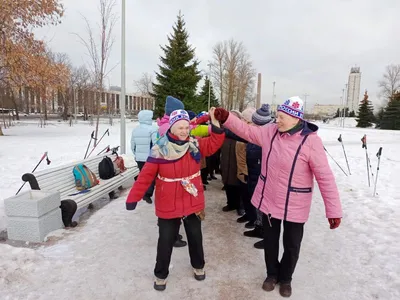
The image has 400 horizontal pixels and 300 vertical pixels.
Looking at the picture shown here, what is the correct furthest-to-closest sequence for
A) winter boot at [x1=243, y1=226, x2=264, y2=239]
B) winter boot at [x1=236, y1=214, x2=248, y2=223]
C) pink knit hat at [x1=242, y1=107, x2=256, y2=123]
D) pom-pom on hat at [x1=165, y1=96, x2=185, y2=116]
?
winter boot at [x1=236, y1=214, x2=248, y2=223] < pink knit hat at [x1=242, y1=107, x2=256, y2=123] < winter boot at [x1=243, y1=226, x2=264, y2=239] < pom-pom on hat at [x1=165, y1=96, x2=185, y2=116]

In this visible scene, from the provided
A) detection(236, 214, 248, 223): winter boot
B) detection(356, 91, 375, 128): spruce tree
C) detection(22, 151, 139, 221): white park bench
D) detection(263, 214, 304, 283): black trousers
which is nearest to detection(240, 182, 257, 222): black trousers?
detection(236, 214, 248, 223): winter boot

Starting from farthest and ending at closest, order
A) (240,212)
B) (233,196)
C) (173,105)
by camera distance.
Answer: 1. (233,196)
2. (240,212)
3. (173,105)

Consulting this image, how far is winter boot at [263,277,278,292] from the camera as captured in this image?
9.41 ft

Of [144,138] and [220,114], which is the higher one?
[220,114]

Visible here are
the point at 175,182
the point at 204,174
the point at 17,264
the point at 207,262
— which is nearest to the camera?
the point at 175,182

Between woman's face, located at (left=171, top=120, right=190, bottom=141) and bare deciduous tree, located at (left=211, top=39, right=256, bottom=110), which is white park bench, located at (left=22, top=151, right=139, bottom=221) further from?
bare deciduous tree, located at (left=211, top=39, right=256, bottom=110)

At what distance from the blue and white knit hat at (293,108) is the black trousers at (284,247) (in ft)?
3.34

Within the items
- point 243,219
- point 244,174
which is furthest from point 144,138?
point 243,219

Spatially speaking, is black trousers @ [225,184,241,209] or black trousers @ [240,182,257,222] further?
black trousers @ [225,184,241,209]

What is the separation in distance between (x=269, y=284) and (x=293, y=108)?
69.0 inches

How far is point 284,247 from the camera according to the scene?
281 centimetres

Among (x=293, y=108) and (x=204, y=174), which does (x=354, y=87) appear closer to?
(x=204, y=174)

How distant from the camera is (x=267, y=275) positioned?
3.03 meters

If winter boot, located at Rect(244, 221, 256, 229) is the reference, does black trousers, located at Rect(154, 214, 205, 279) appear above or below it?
above
